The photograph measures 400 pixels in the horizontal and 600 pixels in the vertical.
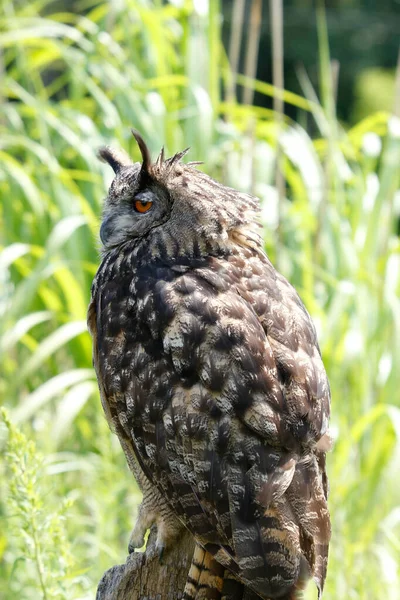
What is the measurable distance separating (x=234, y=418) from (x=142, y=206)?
675 mm

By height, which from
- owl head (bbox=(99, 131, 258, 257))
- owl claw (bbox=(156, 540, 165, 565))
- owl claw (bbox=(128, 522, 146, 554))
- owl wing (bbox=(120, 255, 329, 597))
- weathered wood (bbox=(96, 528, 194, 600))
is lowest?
weathered wood (bbox=(96, 528, 194, 600))

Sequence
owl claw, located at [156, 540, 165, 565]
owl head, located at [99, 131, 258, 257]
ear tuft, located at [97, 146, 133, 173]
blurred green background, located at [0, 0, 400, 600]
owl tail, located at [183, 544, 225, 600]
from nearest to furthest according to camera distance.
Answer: owl tail, located at [183, 544, 225, 600], owl claw, located at [156, 540, 165, 565], owl head, located at [99, 131, 258, 257], ear tuft, located at [97, 146, 133, 173], blurred green background, located at [0, 0, 400, 600]

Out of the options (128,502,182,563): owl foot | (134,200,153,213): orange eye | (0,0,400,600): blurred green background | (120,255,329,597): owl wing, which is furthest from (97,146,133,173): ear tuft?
(128,502,182,563): owl foot

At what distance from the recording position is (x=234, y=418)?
182 centimetres

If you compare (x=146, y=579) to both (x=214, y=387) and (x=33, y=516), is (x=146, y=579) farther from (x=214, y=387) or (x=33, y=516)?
(x=214, y=387)

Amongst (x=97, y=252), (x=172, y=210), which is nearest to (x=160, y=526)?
(x=172, y=210)

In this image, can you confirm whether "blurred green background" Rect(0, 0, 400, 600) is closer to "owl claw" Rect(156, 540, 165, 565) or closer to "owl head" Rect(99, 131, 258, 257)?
"owl claw" Rect(156, 540, 165, 565)

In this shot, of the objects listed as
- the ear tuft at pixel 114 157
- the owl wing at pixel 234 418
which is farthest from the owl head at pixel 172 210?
the ear tuft at pixel 114 157

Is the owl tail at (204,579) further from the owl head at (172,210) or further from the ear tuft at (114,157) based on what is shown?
the ear tuft at (114,157)

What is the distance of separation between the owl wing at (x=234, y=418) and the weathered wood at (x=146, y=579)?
0.51ft

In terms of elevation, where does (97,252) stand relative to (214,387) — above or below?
above

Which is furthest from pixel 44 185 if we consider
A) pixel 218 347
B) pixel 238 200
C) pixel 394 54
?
pixel 394 54

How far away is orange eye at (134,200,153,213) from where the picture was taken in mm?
2230

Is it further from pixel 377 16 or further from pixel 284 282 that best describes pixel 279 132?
pixel 377 16
